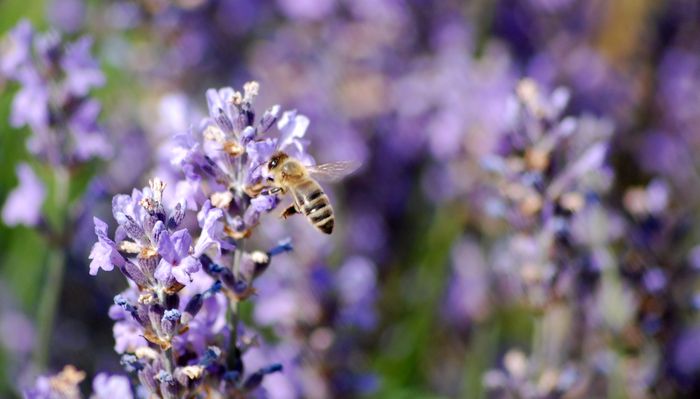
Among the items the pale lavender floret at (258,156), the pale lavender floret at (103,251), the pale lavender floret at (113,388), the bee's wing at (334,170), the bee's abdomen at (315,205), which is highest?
the bee's wing at (334,170)

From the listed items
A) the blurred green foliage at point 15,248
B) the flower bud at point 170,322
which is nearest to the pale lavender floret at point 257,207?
the flower bud at point 170,322

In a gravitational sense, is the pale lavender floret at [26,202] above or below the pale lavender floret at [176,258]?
above

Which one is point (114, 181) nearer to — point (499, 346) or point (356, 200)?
point (356, 200)

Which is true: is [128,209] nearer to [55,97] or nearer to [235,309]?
[235,309]

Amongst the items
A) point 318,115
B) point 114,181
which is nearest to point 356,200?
point 318,115

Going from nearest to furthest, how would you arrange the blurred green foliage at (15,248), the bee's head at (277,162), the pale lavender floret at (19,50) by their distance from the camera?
the bee's head at (277,162) → the pale lavender floret at (19,50) → the blurred green foliage at (15,248)

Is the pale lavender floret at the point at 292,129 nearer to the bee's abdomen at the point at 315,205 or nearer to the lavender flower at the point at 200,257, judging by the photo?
the lavender flower at the point at 200,257
